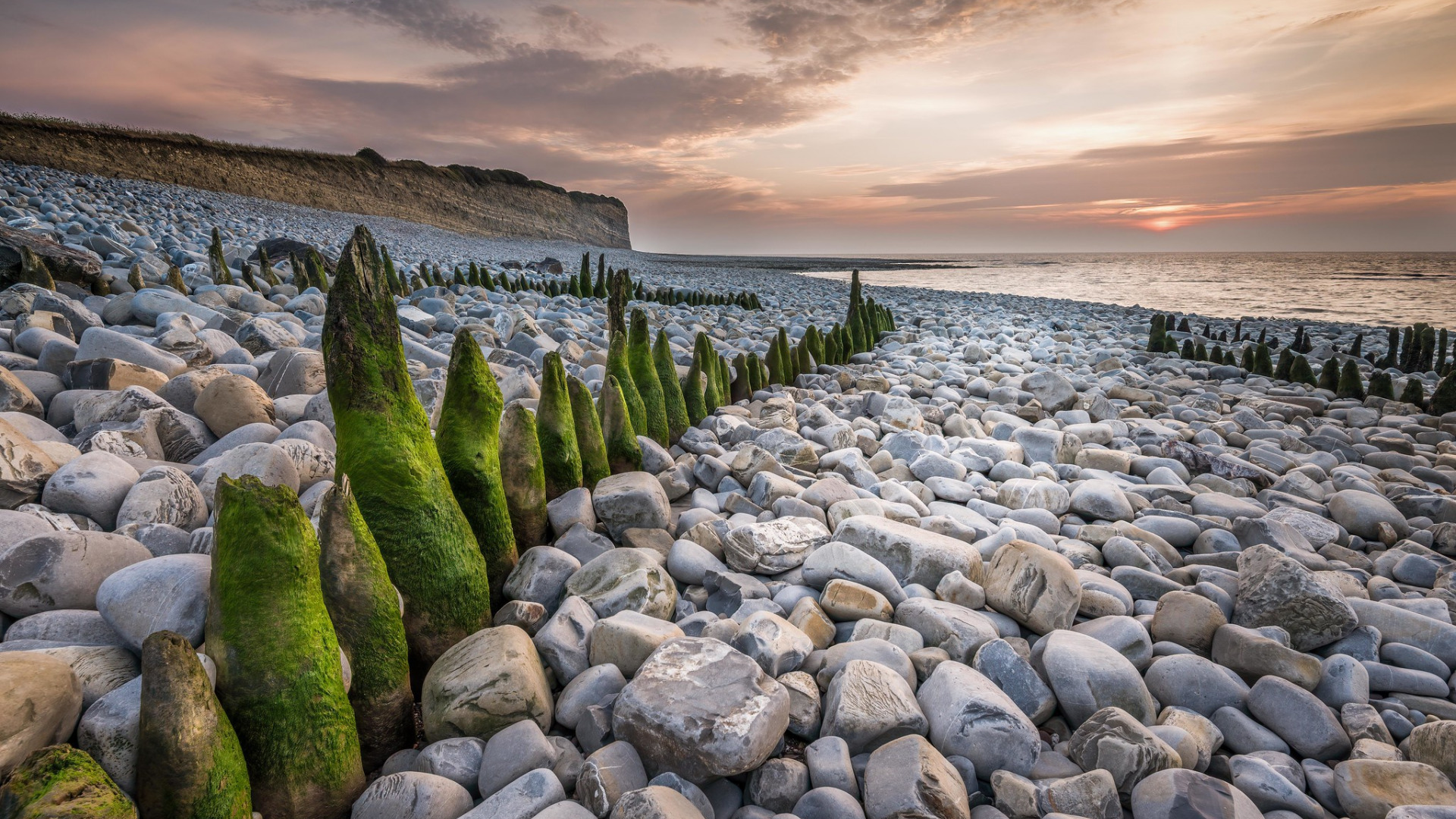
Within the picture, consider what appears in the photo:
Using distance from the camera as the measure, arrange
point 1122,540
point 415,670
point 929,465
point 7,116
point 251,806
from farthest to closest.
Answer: point 7,116, point 929,465, point 1122,540, point 415,670, point 251,806

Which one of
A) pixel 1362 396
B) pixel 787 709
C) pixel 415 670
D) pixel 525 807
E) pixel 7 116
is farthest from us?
pixel 7 116

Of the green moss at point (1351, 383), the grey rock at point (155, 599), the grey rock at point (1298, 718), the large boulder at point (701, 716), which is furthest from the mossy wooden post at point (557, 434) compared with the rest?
the green moss at point (1351, 383)

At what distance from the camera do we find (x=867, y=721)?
225 centimetres

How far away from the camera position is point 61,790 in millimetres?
1339

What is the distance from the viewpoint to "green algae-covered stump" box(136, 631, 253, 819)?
150cm

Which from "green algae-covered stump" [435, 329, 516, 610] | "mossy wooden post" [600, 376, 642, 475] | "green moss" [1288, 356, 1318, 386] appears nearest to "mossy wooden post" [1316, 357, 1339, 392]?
"green moss" [1288, 356, 1318, 386]

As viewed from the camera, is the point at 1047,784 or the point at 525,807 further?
the point at 1047,784

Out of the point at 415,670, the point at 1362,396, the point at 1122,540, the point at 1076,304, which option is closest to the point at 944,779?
the point at 415,670

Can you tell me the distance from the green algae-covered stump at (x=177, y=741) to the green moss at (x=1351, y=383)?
11.4m

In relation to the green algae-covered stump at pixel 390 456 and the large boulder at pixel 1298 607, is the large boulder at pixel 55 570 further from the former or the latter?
the large boulder at pixel 1298 607

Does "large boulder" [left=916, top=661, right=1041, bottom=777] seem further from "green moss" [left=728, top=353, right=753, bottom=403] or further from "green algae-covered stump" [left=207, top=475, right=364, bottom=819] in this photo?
"green moss" [left=728, top=353, right=753, bottom=403]

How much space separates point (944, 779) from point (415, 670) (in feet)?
6.23

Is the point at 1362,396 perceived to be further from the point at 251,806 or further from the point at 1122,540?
the point at 251,806

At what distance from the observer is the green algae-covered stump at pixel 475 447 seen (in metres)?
2.68
